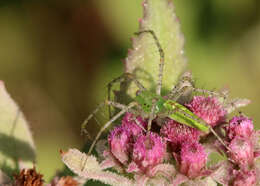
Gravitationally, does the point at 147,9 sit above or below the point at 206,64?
below

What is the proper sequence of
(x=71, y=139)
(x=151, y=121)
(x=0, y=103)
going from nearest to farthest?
(x=151, y=121), (x=0, y=103), (x=71, y=139)

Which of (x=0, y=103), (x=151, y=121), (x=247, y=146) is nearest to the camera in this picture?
(x=247, y=146)

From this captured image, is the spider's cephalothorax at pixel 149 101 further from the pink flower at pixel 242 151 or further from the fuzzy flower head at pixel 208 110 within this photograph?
the pink flower at pixel 242 151

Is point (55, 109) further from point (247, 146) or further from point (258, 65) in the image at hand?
point (247, 146)

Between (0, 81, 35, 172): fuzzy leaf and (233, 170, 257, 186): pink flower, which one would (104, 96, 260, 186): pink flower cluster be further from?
(0, 81, 35, 172): fuzzy leaf

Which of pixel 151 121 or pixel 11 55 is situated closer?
pixel 151 121

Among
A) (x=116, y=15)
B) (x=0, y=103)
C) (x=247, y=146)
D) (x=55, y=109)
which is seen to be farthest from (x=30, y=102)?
(x=247, y=146)

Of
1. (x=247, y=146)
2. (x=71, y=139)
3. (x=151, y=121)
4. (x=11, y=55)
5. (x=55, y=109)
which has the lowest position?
(x=247, y=146)
